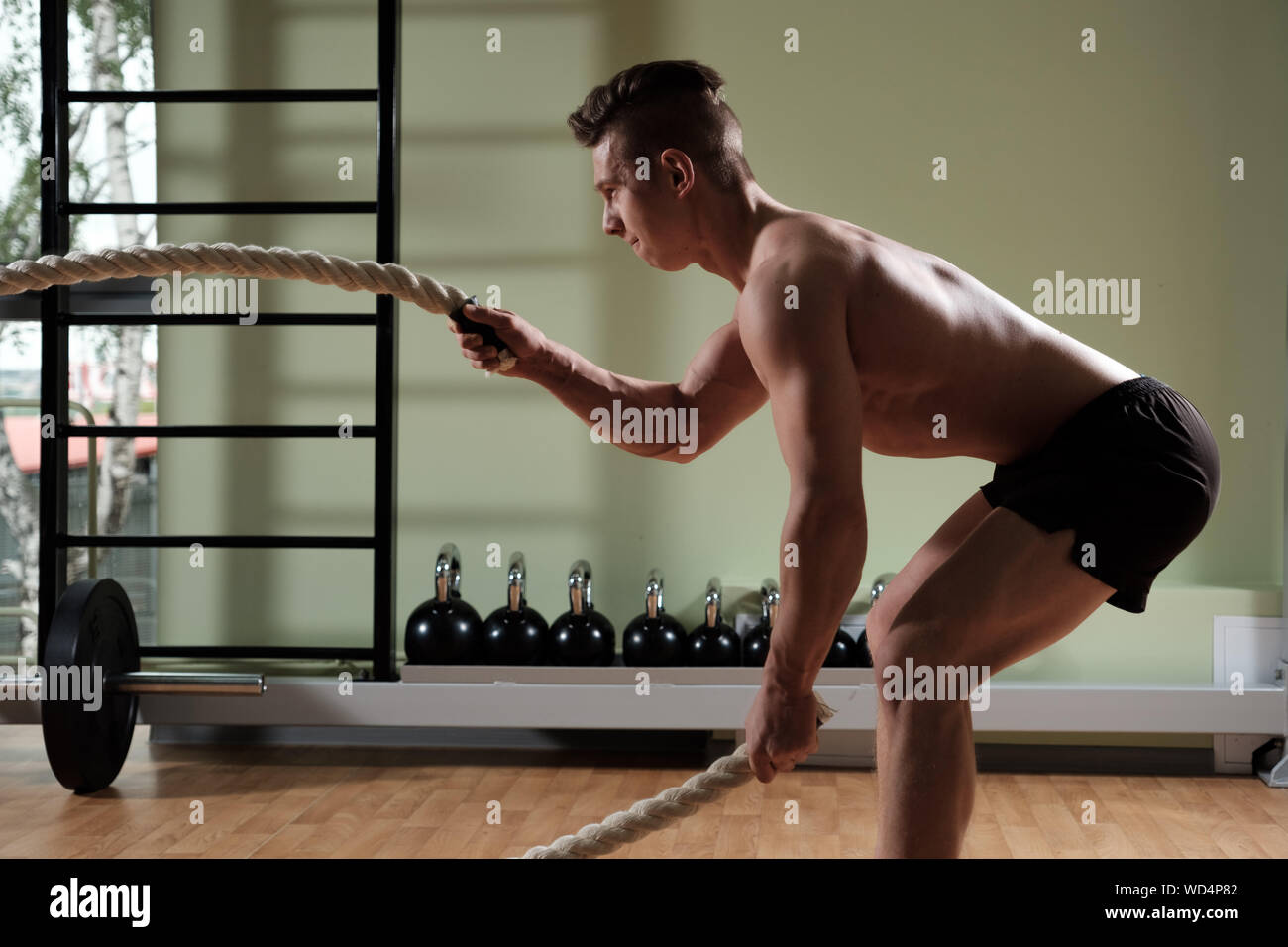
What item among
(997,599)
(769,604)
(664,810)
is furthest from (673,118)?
(769,604)

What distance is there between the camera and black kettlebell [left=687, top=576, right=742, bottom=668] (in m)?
3.55

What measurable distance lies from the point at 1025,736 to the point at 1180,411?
2.32 meters

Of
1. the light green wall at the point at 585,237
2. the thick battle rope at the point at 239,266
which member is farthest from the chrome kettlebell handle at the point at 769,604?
the thick battle rope at the point at 239,266

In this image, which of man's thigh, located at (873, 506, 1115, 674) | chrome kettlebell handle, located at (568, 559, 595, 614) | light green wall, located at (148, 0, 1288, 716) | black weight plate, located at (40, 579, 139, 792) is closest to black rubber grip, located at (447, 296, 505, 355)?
man's thigh, located at (873, 506, 1115, 674)

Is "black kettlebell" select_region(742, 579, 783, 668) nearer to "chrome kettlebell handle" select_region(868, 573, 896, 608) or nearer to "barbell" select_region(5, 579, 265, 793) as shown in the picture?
"chrome kettlebell handle" select_region(868, 573, 896, 608)

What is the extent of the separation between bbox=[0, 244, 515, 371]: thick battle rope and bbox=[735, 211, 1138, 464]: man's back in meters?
0.60

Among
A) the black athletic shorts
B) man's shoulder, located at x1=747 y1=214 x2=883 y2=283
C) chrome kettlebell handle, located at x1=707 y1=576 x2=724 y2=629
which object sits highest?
man's shoulder, located at x1=747 y1=214 x2=883 y2=283

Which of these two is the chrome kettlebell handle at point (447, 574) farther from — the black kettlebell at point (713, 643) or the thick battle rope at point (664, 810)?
the thick battle rope at point (664, 810)

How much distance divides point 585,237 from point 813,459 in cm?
264

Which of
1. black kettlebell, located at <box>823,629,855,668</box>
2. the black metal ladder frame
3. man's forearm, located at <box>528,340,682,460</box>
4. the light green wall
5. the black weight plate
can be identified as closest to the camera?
man's forearm, located at <box>528,340,682,460</box>

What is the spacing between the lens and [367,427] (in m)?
3.66

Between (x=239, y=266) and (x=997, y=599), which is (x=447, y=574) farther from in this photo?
(x=997, y=599)
